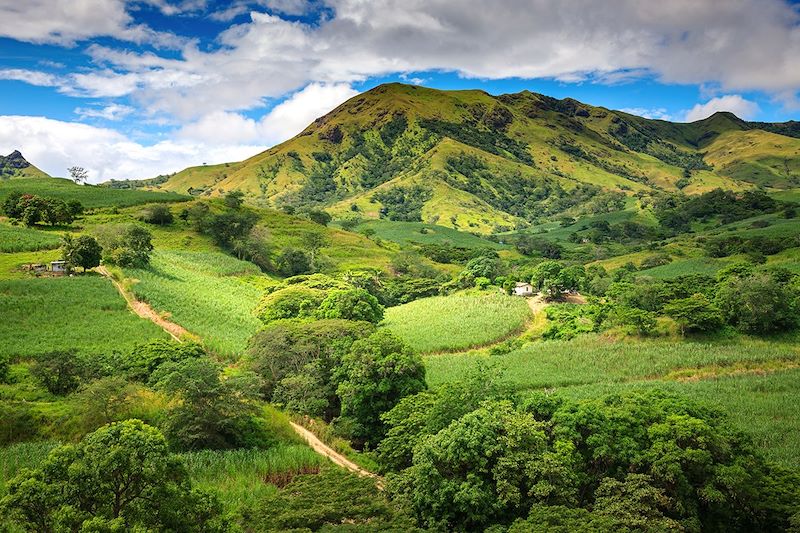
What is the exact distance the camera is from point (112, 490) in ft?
50.8

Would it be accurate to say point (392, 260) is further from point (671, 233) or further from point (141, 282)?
point (671, 233)

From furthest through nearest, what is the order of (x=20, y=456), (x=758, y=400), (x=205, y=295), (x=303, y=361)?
(x=205, y=295)
(x=303, y=361)
(x=758, y=400)
(x=20, y=456)

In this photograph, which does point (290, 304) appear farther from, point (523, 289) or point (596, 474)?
point (596, 474)

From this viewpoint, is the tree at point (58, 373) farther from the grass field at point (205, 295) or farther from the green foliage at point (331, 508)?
the green foliage at point (331, 508)

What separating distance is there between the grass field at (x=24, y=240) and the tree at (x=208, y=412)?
6057 cm

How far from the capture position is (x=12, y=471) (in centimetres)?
2236

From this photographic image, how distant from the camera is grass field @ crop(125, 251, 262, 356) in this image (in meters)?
57.6

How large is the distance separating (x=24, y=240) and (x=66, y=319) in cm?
3836

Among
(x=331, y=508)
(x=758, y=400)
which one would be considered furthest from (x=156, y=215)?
(x=758, y=400)

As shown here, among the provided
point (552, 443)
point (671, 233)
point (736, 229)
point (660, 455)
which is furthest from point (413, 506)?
point (671, 233)

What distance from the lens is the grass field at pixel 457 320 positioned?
67312 millimetres

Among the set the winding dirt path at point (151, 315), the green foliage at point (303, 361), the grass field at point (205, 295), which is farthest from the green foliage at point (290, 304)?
the green foliage at point (303, 361)

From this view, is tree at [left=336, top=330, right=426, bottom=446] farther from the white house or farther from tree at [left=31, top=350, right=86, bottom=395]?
the white house

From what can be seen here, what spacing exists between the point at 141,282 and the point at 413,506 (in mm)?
55737
